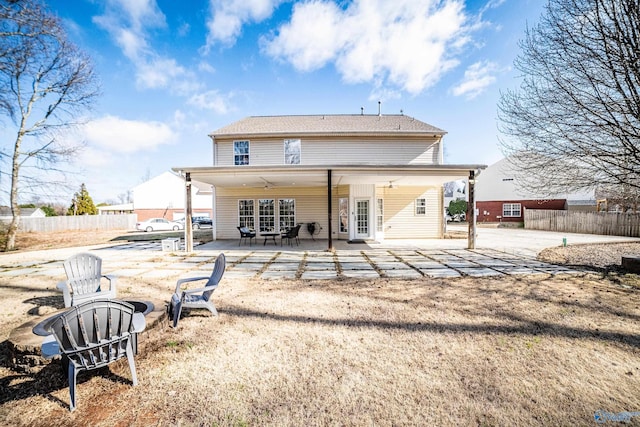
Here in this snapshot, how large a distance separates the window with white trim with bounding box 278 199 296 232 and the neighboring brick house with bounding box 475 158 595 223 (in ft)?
65.6

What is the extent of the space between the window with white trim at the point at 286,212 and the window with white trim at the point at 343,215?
243 centimetres

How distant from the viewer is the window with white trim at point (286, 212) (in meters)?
13.7

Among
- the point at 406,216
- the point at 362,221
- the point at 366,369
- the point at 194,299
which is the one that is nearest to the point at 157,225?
the point at 362,221

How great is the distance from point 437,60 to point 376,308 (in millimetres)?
10074

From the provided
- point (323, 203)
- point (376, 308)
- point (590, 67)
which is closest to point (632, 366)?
point (376, 308)

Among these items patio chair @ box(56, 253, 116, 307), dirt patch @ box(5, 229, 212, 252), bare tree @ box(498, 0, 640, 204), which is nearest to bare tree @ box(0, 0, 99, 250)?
dirt patch @ box(5, 229, 212, 252)

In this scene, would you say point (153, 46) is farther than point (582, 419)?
Yes

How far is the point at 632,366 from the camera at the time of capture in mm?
2725

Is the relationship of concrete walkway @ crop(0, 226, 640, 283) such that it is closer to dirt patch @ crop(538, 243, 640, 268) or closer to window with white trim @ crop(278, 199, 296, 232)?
dirt patch @ crop(538, 243, 640, 268)

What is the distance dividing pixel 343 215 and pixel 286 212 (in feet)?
9.91

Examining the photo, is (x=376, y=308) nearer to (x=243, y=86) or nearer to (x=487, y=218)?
(x=243, y=86)

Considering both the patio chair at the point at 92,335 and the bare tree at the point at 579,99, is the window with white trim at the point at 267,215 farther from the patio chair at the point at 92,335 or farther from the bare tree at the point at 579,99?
the patio chair at the point at 92,335

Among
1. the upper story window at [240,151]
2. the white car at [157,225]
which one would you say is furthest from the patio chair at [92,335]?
the white car at [157,225]

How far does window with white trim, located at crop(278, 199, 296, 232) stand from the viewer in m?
13.7
